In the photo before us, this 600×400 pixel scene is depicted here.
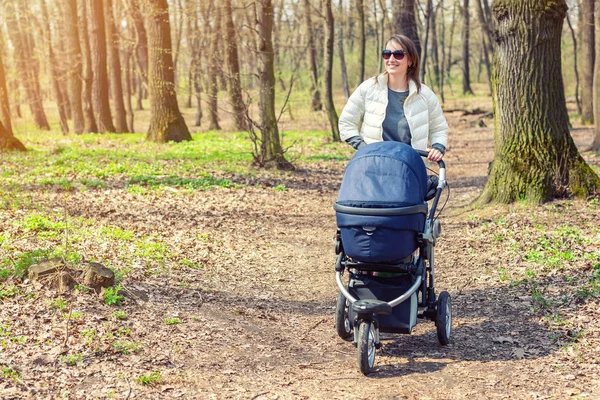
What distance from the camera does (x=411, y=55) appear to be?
192 inches

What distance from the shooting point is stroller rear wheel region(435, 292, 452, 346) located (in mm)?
4637

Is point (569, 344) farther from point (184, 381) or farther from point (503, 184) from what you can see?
point (503, 184)

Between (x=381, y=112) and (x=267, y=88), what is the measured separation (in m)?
7.75

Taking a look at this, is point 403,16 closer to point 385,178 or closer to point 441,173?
point 441,173

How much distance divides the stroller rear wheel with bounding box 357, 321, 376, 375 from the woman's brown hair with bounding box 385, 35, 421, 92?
6.36 ft

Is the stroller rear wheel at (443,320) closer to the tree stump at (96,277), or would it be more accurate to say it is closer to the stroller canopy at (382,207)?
the stroller canopy at (382,207)

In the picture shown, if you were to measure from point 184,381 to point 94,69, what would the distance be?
17896mm

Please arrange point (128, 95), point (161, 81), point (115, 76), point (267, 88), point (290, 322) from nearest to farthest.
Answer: point (290, 322), point (267, 88), point (161, 81), point (115, 76), point (128, 95)

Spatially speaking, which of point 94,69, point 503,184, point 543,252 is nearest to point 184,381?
point 543,252

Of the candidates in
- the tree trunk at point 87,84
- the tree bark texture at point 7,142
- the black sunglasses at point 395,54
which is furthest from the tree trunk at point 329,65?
the black sunglasses at point 395,54

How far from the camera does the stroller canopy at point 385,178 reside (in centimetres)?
417

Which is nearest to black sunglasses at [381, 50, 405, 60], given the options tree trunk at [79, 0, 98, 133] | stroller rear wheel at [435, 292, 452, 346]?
stroller rear wheel at [435, 292, 452, 346]

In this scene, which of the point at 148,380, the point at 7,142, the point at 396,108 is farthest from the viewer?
the point at 7,142

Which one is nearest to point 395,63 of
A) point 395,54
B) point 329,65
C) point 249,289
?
point 395,54
